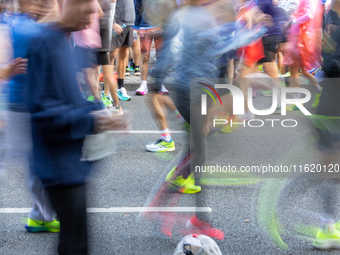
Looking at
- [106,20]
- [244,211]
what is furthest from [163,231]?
[106,20]

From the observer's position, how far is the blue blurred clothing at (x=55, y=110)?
139cm

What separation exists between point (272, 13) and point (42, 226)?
12.2 feet

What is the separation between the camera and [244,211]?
295 cm

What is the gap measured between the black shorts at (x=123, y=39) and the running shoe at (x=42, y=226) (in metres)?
4.04

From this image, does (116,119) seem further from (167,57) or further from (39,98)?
(167,57)

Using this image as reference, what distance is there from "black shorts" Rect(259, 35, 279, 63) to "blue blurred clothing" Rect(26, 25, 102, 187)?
4.25 meters

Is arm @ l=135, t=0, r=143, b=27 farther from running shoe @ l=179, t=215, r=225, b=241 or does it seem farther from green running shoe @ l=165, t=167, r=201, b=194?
running shoe @ l=179, t=215, r=225, b=241

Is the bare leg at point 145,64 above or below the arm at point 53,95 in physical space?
below

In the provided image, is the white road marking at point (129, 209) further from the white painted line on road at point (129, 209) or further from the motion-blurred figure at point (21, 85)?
the motion-blurred figure at point (21, 85)

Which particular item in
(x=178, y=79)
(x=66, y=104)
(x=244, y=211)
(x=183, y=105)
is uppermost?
(x=66, y=104)

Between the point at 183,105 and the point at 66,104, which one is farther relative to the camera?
the point at 183,105

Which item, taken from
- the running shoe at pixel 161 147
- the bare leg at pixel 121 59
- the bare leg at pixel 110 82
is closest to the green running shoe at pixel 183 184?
the running shoe at pixel 161 147

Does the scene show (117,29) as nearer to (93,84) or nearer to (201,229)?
(93,84)

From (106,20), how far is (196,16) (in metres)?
3.08
